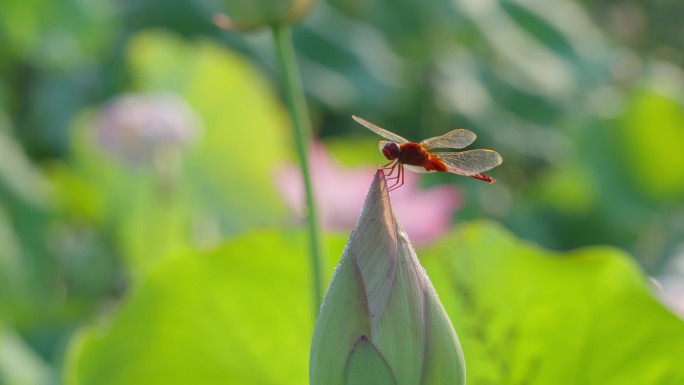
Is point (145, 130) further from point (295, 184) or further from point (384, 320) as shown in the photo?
point (384, 320)

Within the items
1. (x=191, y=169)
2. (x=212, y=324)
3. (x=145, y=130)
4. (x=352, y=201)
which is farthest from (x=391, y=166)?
(x=191, y=169)

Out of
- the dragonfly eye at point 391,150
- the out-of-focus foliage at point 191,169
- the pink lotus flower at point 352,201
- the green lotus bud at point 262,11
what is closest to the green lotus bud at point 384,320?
the dragonfly eye at point 391,150

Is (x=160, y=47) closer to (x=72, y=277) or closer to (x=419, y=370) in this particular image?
(x=72, y=277)

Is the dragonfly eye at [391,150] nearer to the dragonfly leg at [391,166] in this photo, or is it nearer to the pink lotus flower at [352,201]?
the dragonfly leg at [391,166]

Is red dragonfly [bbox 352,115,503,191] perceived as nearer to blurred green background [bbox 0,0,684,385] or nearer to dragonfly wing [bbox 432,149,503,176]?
dragonfly wing [bbox 432,149,503,176]

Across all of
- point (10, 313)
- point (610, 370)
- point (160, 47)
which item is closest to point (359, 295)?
point (610, 370)

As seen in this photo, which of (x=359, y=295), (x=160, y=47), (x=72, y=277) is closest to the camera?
(x=359, y=295)
